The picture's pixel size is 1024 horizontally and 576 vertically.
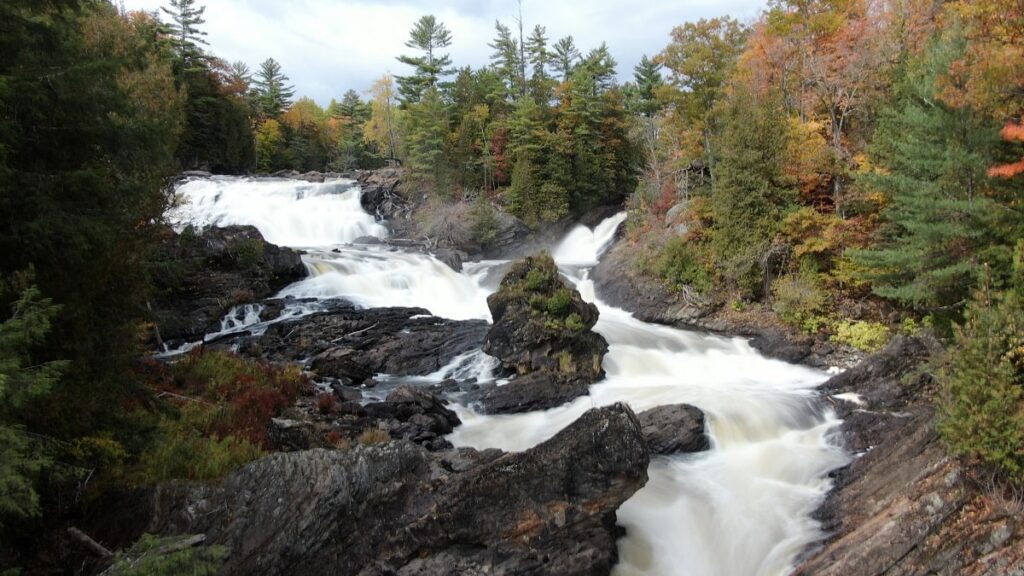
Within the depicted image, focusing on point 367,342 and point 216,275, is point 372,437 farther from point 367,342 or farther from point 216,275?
point 216,275

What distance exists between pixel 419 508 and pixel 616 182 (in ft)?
108

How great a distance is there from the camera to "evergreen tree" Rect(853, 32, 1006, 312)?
40.5 ft

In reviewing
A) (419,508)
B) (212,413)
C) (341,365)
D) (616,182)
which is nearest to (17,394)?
(419,508)

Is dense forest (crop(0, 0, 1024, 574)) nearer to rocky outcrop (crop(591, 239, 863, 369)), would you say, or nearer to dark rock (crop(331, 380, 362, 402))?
rocky outcrop (crop(591, 239, 863, 369))

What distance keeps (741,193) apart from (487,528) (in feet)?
56.4

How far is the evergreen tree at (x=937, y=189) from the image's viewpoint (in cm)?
1234

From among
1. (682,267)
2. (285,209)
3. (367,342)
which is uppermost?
(285,209)

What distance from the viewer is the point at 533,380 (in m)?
14.6

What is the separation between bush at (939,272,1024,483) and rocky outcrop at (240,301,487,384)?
12731mm

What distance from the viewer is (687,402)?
43.7 ft

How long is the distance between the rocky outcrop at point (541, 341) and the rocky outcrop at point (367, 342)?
204 cm

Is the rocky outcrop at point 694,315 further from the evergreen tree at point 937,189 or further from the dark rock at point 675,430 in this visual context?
the dark rock at point 675,430

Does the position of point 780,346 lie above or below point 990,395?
below

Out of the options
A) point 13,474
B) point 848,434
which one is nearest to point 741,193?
point 848,434
